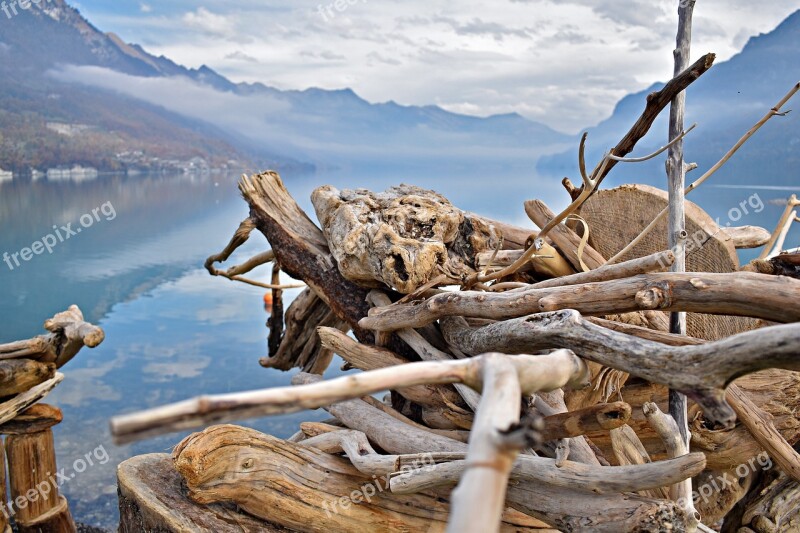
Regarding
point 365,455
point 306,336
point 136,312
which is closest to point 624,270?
point 365,455

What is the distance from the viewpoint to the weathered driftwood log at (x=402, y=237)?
304 cm

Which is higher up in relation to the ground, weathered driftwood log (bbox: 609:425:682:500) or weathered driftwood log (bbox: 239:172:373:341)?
weathered driftwood log (bbox: 239:172:373:341)

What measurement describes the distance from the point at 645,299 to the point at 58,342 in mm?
3909

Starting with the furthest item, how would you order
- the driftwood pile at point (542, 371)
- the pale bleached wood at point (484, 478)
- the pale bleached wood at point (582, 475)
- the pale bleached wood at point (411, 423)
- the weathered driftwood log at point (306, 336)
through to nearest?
the weathered driftwood log at point (306, 336) < the pale bleached wood at point (411, 423) < the pale bleached wood at point (582, 475) < the driftwood pile at point (542, 371) < the pale bleached wood at point (484, 478)

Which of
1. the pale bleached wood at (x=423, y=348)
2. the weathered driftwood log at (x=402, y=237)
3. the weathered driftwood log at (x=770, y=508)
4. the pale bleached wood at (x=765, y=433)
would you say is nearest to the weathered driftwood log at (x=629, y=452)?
the pale bleached wood at (x=765, y=433)

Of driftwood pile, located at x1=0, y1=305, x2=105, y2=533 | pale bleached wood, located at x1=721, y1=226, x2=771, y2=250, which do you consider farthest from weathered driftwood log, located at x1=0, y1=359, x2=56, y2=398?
pale bleached wood, located at x1=721, y1=226, x2=771, y2=250

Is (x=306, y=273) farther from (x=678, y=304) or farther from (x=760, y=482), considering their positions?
(x=760, y=482)

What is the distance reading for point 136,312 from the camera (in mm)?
23156

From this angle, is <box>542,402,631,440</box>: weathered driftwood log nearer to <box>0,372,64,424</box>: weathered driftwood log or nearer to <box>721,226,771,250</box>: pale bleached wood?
<box>721,226,771,250</box>: pale bleached wood

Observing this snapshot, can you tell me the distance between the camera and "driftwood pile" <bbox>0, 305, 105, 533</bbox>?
4246 millimetres

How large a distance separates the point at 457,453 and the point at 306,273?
1.67 m

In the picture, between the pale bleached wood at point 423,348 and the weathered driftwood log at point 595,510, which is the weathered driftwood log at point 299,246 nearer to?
the pale bleached wood at point 423,348

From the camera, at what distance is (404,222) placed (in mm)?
3201

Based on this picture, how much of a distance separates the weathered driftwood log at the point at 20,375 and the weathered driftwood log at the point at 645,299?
2767 millimetres
